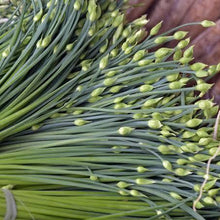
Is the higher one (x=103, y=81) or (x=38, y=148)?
(x=103, y=81)

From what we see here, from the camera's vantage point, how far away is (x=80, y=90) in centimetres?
92

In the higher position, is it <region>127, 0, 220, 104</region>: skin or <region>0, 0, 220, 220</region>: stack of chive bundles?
<region>127, 0, 220, 104</region>: skin

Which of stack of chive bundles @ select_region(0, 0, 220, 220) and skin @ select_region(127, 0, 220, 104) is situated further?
skin @ select_region(127, 0, 220, 104)

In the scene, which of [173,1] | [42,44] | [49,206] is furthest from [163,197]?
[173,1]

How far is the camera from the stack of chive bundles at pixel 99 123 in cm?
80

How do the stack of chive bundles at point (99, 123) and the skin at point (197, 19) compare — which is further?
the skin at point (197, 19)

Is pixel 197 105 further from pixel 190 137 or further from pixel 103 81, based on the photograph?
pixel 103 81

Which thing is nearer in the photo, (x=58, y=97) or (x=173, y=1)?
(x=58, y=97)

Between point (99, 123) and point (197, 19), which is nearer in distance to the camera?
point (99, 123)

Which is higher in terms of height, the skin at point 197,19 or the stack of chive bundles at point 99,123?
the skin at point 197,19

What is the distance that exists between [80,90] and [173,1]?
15.5 inches

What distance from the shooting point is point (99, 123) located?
2.86ft

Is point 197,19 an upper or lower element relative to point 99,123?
upper

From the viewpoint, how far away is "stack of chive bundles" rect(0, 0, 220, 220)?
0.80 m
